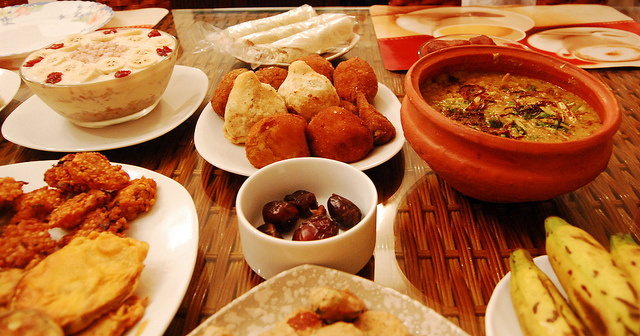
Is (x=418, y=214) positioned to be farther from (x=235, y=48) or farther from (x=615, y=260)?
(x=235, y=48)

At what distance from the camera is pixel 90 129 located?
1.70 meters

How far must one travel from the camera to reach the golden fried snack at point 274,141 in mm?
1365

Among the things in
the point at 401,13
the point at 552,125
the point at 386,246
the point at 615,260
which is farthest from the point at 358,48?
the point at 615,260

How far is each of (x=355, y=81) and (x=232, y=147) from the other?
2.00 feet

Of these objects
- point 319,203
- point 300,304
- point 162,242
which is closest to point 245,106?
point 319,203

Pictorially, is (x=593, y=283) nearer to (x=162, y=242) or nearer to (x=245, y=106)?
(x=162, y=242)

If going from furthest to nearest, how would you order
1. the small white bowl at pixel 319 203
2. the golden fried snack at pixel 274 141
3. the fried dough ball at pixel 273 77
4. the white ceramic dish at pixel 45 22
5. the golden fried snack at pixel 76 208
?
1. the white ceramic dish at pixel 45 22
2. the fried dough ball at pixel 273 77
3. the golden fried snack at pixel 274 141
4. the golden fried snack at pixel 76 208
5. the small white bowl at pixel 319 203

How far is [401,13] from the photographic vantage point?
289cm

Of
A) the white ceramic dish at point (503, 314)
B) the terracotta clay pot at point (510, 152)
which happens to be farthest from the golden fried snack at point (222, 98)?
the white ceramic dish at point (503, 314)

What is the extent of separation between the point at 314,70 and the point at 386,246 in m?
0.98

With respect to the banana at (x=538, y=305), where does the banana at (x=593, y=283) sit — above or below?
above

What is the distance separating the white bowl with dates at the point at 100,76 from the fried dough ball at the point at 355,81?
29.8 inches

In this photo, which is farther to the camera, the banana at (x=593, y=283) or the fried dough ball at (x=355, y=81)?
the fried dough ball at (x=355, y=81)

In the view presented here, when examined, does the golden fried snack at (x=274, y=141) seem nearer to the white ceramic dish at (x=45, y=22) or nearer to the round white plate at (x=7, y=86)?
the round white plate at (x=7, y=86)
